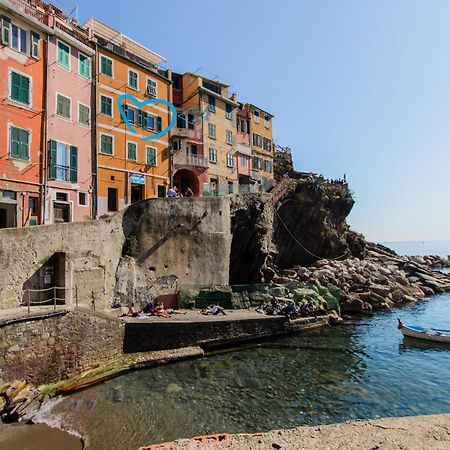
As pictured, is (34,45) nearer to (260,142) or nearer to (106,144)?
(106,144)

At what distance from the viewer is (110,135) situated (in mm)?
28641

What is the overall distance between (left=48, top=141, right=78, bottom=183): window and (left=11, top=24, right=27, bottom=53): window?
5682mm

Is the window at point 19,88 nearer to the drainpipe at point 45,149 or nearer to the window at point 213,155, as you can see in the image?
the drainpipe at point 45,149

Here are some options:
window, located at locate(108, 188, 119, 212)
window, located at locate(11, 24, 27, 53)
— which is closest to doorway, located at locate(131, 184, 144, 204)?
window, located at locate(108, 188, 119, 212)

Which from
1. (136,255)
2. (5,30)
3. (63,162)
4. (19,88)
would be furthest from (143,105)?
(136,255)

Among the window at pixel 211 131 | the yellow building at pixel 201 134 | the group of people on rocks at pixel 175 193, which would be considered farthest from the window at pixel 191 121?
the group of people on rocks at pixel 175 193

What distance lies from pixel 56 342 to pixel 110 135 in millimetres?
17531

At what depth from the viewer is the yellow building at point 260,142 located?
47844 millimetres

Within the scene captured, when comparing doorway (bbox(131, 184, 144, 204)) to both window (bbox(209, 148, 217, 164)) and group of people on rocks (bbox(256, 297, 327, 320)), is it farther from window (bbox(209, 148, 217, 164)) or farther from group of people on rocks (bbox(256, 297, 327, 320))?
group of people on rocks (bbox(256, 297, 327, 320))

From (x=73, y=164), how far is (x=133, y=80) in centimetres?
1005

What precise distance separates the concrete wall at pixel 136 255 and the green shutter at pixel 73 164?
5.00 m

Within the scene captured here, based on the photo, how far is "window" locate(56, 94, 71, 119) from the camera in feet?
80.3

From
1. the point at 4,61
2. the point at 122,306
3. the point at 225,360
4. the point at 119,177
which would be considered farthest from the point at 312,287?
the point at 4,61

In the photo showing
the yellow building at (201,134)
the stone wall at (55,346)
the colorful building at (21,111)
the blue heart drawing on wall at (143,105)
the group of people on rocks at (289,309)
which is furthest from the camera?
the yellow building at (201,134)
